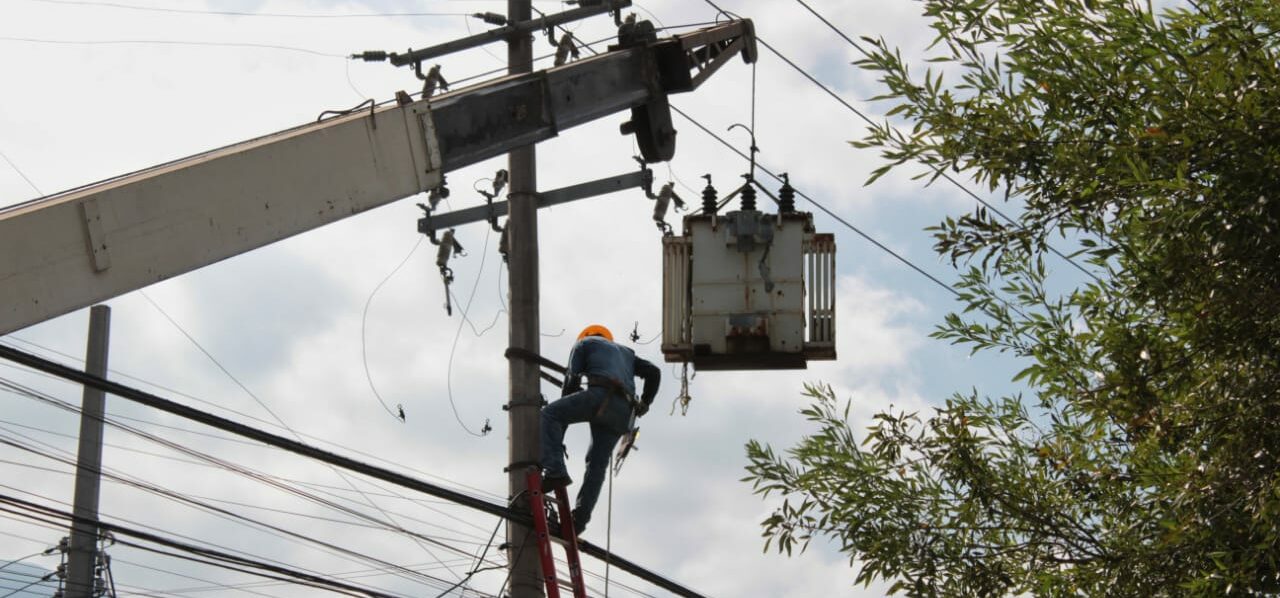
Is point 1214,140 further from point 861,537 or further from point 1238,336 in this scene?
point 861,537

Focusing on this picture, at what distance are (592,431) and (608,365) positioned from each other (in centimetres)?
52

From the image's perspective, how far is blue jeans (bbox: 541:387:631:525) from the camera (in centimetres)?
1143

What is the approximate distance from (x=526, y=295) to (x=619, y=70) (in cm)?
166

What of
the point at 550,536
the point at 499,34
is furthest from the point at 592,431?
the point at 499,34

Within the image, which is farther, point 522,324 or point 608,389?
point 608,389

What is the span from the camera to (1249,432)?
7.54 meters

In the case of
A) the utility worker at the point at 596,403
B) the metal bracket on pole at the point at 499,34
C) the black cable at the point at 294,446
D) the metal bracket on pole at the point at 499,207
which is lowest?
the black cable at the point at 294,446

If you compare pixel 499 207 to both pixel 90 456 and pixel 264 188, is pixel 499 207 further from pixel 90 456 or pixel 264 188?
pixel 90 456

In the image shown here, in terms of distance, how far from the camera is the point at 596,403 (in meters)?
11.8

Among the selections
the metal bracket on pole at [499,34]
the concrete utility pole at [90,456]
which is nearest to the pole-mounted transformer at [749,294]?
the metal bracket on pole at [499,34]

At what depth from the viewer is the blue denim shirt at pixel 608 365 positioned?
11.8 meters

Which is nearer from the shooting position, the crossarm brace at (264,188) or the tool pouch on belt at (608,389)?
the crossarm brace at (264,188)

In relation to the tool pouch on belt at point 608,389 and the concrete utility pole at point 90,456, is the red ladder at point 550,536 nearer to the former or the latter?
the tool pouch on belt at point 608,389

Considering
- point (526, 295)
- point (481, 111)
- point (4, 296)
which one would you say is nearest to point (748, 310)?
point (526, 295)
